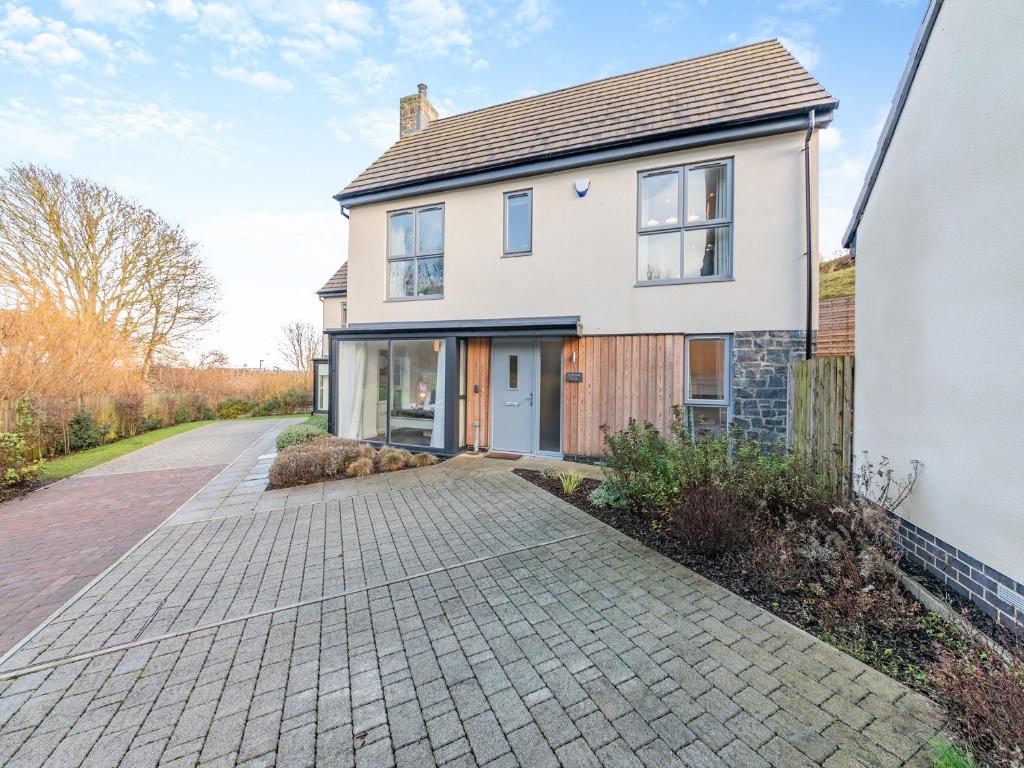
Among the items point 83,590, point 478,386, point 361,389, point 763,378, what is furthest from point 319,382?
point 763,378

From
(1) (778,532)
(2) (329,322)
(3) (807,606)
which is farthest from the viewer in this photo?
(2) (329,322)

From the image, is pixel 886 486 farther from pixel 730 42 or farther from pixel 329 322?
pixel 329 322

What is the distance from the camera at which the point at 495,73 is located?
33.2 ft

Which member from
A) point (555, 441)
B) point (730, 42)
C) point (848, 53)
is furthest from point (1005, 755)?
point (730, 42)

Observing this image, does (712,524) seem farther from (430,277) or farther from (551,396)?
(430,277)

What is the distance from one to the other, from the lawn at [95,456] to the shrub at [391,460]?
630 centimetres

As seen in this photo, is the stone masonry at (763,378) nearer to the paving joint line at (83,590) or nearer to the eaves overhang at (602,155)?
the eaves overhang at (602,155)

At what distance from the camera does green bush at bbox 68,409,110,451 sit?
11.2 metres

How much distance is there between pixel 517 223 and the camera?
8664 millimetres

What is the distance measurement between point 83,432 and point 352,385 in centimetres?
858

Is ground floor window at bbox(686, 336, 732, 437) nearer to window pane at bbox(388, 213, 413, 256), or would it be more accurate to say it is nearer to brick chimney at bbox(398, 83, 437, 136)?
window pane at bbox(388, 213, 413, 256)

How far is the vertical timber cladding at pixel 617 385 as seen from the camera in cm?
743

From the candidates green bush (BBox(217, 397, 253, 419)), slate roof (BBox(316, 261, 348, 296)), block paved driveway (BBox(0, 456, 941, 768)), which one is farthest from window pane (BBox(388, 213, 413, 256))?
green bush (BBox(217, 397, 253, 419))

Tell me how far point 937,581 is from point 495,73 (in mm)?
12133
